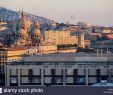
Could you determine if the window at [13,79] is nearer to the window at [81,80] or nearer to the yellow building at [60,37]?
the window at [81,80]

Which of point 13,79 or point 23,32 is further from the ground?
point 23,32

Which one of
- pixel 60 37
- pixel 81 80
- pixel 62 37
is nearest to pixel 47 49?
pixel 60 37

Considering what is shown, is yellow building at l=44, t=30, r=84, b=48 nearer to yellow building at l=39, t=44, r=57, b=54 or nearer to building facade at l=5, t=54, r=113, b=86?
yellow building at l=39, t=44, r=57, b=54

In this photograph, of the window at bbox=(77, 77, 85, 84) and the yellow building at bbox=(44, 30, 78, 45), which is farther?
the yellow building at bbox=(44, 30, 78, 45)

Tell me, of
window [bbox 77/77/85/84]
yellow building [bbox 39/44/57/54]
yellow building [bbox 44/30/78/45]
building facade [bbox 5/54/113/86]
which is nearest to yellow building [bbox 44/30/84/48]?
yellow building [bbox 44/30/78/45]

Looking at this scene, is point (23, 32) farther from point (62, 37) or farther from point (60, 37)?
point (62, 37)

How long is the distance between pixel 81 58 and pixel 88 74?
210 centimetres

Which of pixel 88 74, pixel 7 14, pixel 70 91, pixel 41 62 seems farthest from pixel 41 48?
pixel 7 14

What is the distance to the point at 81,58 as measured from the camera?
15.9 meters

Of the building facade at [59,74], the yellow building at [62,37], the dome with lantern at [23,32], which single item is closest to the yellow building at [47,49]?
the dome with lantern at [23,32]

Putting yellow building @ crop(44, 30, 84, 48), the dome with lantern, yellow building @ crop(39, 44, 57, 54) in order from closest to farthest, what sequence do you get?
1. yellow building @ crop(39, 44, 57, 54)
2. the dome with lantern
3. yellow building @ crop(44, 30, 84, 48)

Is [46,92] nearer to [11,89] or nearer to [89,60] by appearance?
[11,89]

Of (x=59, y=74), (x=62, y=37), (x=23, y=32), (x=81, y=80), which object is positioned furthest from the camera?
(x=62, y=37)

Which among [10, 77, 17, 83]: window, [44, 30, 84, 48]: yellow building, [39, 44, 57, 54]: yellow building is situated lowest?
[10, 77, 17, 83]: window
